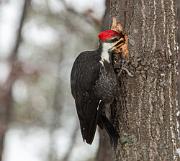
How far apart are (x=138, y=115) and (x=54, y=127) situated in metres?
10.9

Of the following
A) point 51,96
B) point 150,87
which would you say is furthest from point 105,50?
point 51,96

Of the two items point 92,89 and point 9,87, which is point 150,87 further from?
point 9,87

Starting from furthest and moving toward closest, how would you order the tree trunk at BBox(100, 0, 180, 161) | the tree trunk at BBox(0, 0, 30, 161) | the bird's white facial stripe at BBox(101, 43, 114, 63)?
the tree trunk at BBox(0, 0, 30, 161) → the bird's white facial stripe at BBox(101, 43, 114, 63) → the tree trunk at BBox(100, 0, 180, 161)

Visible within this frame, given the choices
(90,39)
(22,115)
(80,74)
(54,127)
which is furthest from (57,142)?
(80,74)

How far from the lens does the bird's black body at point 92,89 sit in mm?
3693

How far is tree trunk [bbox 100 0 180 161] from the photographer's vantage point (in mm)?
3367

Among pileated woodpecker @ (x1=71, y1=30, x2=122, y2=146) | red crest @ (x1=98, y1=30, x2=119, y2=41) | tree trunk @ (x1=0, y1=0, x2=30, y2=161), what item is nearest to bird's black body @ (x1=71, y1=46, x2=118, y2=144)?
pileated woodpecker @ (x1=71, y1=30, x2=122, y2=146)

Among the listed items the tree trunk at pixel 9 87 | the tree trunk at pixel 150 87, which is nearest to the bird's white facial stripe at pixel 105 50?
the tree trunk at pixel 150 87

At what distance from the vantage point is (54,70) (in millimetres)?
14352

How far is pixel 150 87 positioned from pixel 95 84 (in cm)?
59

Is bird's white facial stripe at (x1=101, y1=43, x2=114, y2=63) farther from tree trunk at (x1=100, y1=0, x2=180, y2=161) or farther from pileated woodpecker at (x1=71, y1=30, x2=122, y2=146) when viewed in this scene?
tree trunk at (x1=100, y1=0, x2=180, y2=161)

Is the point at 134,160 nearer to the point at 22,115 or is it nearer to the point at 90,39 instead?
the point at 90,39

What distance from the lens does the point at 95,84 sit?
3830 mm

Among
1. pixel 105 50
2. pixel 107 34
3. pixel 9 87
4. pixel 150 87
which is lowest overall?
pixel 150 87
